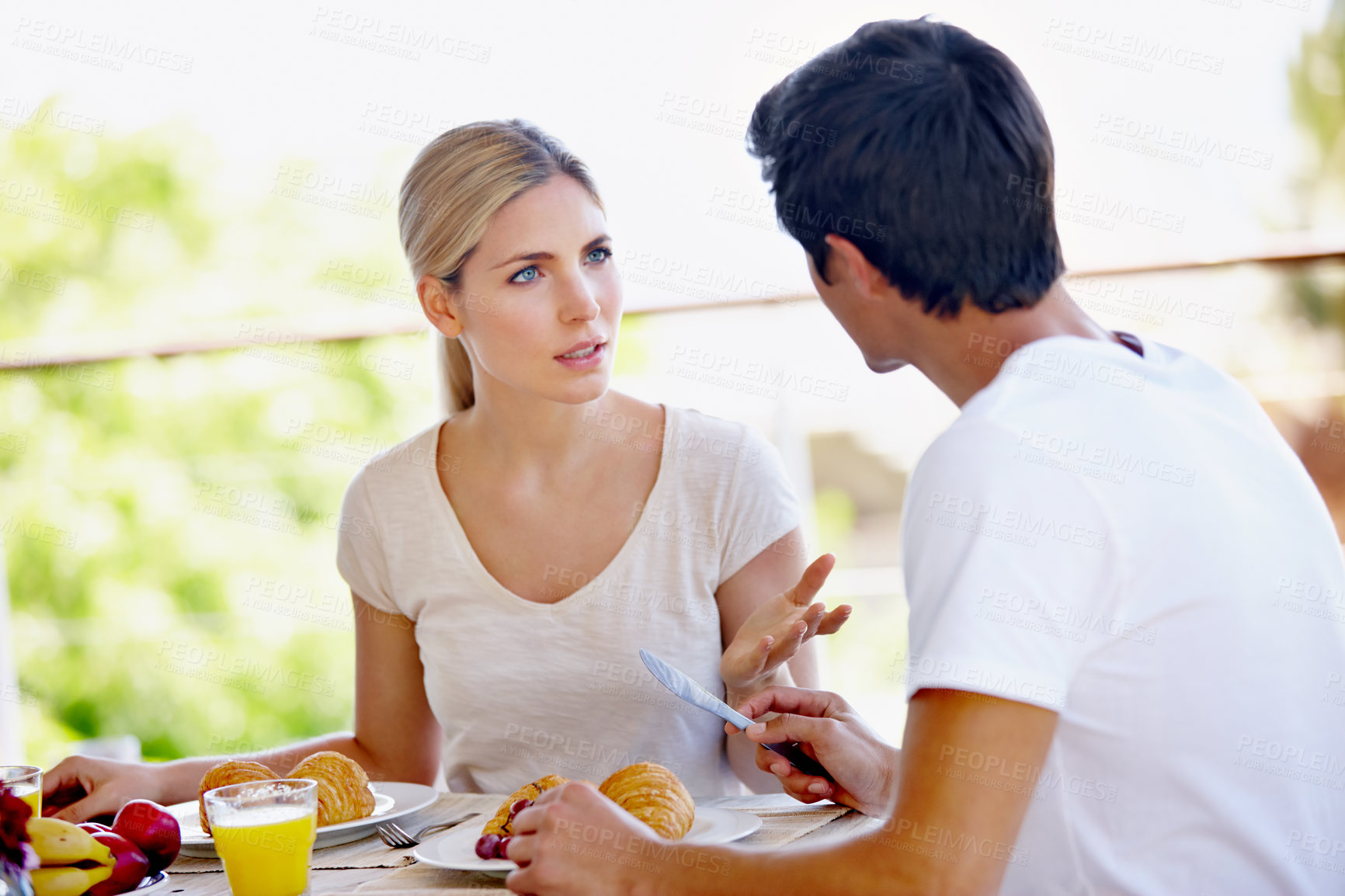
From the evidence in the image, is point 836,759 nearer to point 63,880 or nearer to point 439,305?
point 63,880

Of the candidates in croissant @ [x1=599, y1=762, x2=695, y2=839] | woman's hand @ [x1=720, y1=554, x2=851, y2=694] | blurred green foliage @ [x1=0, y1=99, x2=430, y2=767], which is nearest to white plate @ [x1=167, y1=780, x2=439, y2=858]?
croissant @ [x1=599, y1=762, x2=695, y2=839]

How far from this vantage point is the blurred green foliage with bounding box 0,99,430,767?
388 cm

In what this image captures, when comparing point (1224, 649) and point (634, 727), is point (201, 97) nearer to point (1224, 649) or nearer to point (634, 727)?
point (634, 727)

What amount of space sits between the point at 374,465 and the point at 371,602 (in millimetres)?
198

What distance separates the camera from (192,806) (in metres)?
1.21

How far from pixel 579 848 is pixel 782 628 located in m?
0.43

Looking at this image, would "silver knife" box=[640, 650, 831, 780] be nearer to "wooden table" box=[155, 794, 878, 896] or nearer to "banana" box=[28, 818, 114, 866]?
"wooden table" box=[155, 794, 878, 896]

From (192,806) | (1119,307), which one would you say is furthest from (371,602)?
(1119,307)

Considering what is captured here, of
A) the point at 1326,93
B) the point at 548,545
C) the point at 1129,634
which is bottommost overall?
the point at 548,545

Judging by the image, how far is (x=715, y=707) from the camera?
3.30 feet

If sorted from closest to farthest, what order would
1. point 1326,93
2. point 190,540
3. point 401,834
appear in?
point 401,834, point 190,540, point 1326,93

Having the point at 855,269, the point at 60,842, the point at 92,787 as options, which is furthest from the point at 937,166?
the point at 92,787

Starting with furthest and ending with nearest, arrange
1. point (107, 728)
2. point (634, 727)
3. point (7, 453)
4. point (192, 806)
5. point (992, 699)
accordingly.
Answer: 1. point (7, 453)
2. point (107, 728)
3. point (634, 727)
4. point (192, 806)
5. point (992, 699)

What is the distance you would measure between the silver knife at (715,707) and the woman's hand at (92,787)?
628mm
